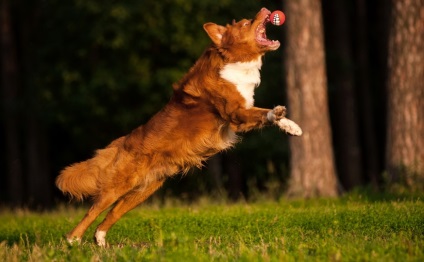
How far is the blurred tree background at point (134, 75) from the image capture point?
789 inches

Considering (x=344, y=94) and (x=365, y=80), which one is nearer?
(x=344, y=94)

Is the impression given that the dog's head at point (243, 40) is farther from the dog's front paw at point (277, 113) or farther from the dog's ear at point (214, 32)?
the dog's front paw at point (277, 113)

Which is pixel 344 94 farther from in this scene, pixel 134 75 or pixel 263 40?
pixel 263 40

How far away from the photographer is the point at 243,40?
9258 mm

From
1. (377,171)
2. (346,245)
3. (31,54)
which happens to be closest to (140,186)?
(346,245)

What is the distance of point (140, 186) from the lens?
30.3ft

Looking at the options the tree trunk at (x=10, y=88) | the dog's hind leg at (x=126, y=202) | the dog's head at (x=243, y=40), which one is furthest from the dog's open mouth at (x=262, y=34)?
the tree trunk at (x=10, y=88)

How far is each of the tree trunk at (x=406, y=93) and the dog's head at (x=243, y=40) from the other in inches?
175

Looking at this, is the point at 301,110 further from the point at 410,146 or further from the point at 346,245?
the point at 346,245

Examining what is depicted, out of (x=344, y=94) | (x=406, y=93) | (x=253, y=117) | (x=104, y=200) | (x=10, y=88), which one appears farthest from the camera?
(x=10, y=88)

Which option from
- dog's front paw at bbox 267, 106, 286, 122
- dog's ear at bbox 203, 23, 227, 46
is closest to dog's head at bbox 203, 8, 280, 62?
dog's ear at bbox 203, 23, 227, 46

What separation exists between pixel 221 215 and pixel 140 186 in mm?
1256

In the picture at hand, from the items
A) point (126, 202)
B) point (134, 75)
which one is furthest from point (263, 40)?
point (134, 75)

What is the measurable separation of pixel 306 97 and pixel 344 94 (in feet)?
31.9
